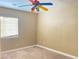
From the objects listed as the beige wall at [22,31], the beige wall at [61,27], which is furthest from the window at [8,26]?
the beige wall at [61,27]

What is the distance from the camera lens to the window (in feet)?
13.3

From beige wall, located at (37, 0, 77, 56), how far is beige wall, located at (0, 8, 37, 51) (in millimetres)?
638

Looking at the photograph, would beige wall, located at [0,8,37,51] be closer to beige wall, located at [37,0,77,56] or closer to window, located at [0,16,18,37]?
window, located at [0,16,18,37]

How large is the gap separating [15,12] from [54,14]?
197 cm

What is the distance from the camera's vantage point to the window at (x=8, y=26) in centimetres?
407

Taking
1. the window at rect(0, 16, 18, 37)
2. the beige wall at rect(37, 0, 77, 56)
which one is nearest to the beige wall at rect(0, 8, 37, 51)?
the window at rect(0, 16, 18, 37)

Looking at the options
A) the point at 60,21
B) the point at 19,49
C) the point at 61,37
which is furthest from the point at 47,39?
the point at 19,49

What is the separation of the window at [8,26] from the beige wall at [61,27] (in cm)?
153

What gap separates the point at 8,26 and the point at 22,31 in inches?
32.9

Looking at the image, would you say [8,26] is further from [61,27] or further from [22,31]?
[61,27]

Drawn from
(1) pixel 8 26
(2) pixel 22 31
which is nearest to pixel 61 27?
(2) pixel 22 31

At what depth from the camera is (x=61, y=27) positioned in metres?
4.01

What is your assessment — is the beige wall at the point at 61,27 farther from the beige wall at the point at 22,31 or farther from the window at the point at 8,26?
the window at the point at 8,26

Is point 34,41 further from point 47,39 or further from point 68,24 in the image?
point 68,24
